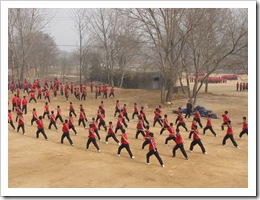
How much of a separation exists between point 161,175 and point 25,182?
15.0 feet

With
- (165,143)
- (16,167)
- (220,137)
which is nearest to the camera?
(16,167)

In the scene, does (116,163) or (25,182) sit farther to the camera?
(116,163)

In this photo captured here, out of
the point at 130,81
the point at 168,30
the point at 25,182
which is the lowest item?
the point at 25,182

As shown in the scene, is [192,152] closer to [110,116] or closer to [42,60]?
[110,116]

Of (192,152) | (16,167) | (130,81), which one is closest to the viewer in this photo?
(16,167)

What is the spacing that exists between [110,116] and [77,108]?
454 cm

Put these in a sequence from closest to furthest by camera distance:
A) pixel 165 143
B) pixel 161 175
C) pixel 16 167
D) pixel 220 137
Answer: pixel 161 175, pixel 16 167, pixel 165 143, pixel 220 137

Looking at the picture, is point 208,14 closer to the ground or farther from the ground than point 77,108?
farther from the ground

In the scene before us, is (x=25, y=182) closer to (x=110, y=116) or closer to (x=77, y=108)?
(x=110, y=116)

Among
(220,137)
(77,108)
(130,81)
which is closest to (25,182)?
(220,137)

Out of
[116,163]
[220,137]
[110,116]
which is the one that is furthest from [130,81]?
[116,163]

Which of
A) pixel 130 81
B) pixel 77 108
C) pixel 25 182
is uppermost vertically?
pixel 130 81

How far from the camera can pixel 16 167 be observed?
11.5 meters

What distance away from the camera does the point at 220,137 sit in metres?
16.3
